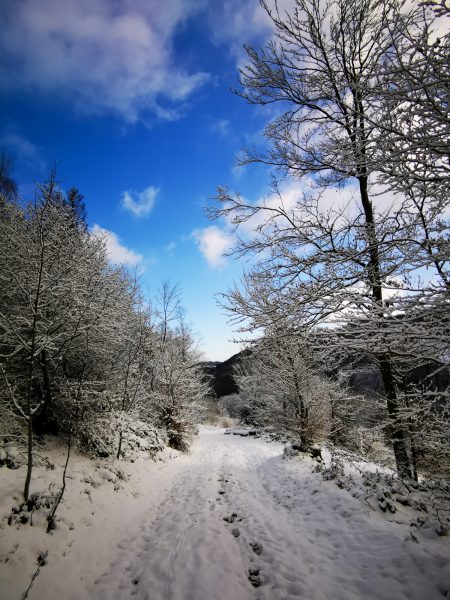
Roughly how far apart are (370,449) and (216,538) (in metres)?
12.4

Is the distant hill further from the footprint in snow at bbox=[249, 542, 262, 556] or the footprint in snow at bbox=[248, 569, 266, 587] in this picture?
the footprint in snow at bbox=[248, 569, 266, 587]

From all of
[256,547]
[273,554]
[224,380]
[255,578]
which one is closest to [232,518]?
[256,547]

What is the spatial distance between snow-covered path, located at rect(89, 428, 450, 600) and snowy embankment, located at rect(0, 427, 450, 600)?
0.06ft

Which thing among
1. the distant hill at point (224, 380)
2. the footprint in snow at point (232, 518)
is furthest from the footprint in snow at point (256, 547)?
the distant hill at point (224, 380)

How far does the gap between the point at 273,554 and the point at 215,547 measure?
2.95ft

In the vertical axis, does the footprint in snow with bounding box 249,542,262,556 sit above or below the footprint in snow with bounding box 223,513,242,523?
above

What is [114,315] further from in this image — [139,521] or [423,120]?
[423,120]

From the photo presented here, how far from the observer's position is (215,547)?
4.36m

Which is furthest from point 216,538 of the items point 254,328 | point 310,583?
point 254,328

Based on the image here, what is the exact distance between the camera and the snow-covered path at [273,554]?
11.1 ft

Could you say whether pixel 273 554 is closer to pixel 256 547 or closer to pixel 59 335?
pixel 256 547

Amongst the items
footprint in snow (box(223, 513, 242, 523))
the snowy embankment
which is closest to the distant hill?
the snowy embankment

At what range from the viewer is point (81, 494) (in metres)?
5.55

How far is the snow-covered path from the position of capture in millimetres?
3379
